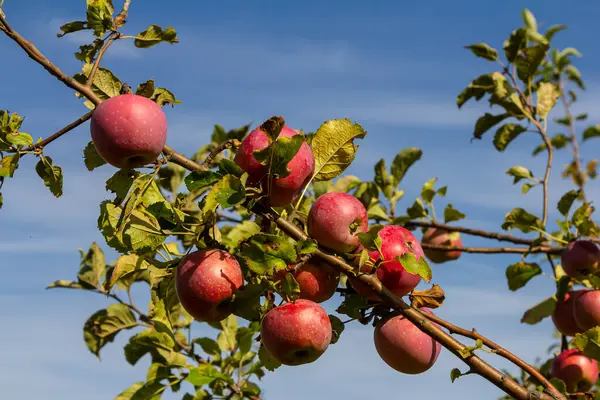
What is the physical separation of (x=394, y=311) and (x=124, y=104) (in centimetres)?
97

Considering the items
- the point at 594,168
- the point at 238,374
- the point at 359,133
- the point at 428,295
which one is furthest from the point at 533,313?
the point at 594,168

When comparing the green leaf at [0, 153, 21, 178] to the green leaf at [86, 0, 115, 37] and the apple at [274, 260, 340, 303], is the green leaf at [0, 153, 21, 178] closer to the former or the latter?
the green leaf at [86, 0, 115, 37]

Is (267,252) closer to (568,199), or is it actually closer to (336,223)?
(336,223)

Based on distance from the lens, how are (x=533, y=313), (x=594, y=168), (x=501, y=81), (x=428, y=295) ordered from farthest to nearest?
(x=594, y=168) < (x=501, y=81) < (x=533, y=313) < (x=428, y=295)

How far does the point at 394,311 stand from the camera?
1939 millimetres

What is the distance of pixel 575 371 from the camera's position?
343cm

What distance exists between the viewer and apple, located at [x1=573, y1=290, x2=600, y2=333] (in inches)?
130

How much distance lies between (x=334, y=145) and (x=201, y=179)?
0.45 meters

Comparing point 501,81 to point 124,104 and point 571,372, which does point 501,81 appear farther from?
point 124,104

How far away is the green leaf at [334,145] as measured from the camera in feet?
6.03

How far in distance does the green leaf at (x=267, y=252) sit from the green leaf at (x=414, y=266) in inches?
12.1

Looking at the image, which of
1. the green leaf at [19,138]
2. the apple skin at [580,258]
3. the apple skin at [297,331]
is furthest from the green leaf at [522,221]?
the green leaf at [19,138]

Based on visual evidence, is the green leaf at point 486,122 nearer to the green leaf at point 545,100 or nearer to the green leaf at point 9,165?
the green leaf at point 545,100

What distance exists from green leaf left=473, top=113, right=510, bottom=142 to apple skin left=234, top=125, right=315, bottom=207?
266cm
